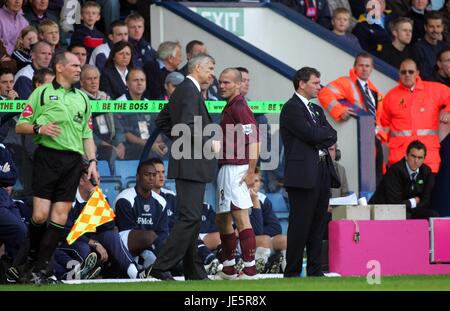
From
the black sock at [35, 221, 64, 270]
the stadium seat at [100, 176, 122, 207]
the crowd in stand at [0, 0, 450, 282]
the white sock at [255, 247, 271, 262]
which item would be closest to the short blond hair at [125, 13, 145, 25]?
the crowd in stand at [0, 0, 450, 282]

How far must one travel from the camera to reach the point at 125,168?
666 inches

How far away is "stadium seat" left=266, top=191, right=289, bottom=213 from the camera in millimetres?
17359

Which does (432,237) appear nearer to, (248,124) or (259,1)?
(248,124)

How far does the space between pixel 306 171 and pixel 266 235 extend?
233 cm

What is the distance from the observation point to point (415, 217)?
17516 mm

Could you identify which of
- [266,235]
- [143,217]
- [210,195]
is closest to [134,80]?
[210,195]

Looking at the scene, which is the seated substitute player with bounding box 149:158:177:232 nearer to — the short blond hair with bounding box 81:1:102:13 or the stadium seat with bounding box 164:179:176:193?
the stadium seat with bounding box 164:179:176:193

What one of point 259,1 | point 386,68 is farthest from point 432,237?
point 259,1

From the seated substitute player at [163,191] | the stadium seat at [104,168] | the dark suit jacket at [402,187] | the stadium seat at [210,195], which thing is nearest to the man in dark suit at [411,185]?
the dark suit jacket at [402,187]

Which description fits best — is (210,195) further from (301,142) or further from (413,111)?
(413,111)

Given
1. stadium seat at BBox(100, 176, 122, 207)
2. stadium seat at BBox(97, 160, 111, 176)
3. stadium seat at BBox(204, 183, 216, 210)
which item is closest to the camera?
stadium seat at BBox(100, 176, 122, 207)

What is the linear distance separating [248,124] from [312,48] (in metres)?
6.67

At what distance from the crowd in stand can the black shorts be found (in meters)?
0.86

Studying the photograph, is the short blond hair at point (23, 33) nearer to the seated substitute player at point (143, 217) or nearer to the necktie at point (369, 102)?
the seated substitute player at point (143, 217)
